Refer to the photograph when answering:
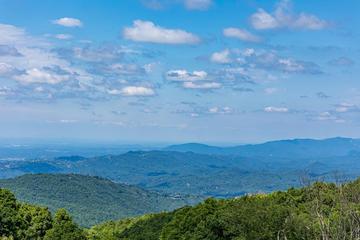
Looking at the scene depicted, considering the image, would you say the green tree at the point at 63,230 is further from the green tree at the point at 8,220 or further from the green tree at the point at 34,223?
the green tree at the point at 8,220

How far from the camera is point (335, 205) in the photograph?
160 feet

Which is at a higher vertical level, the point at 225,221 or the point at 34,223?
the point at 225,221

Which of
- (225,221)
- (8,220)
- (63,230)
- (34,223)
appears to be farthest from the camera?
(34,223)

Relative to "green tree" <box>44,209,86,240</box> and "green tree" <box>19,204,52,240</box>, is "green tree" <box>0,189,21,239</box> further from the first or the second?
"green tree" <box>44,209,86,240</box>

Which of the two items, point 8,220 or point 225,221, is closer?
point 225,221

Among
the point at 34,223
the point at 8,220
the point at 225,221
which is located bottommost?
the point at 34,223

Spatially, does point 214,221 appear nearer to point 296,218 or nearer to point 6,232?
point 296,218

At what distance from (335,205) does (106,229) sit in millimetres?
49230

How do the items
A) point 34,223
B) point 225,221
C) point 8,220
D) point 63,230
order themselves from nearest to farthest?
point 225,221, point 63,230, point 8,220, point 34,223

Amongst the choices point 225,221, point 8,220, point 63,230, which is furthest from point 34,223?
point 225,221

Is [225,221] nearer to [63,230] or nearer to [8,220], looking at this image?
[63,230]

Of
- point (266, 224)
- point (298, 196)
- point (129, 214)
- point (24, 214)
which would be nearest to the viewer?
point (266, 224)

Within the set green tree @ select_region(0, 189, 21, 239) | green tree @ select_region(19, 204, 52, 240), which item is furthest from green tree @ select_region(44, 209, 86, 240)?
green tree @ select_region(0, 189, 21, 239)

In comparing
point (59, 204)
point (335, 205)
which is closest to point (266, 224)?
point (335, 205)
